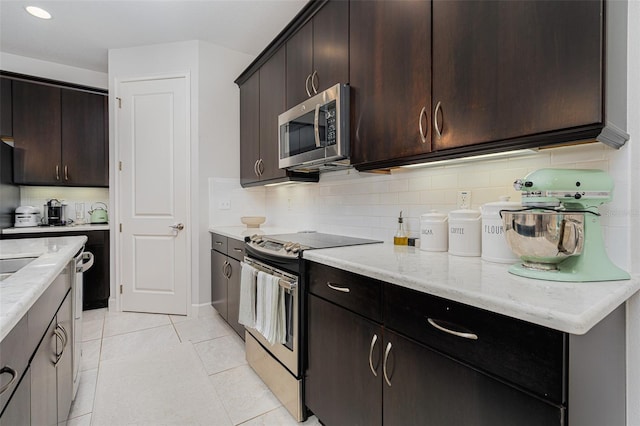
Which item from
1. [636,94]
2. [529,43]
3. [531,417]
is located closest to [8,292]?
[531,417]

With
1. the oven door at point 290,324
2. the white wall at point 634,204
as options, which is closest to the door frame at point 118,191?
the oven door at point 290,324

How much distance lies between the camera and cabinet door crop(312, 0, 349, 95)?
176cm

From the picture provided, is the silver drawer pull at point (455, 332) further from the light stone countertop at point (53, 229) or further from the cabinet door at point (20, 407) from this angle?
the light stone countertop at point (53, 229)

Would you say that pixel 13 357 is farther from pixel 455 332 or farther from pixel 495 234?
pixel 495 234

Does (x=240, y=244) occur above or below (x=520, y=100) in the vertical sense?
below

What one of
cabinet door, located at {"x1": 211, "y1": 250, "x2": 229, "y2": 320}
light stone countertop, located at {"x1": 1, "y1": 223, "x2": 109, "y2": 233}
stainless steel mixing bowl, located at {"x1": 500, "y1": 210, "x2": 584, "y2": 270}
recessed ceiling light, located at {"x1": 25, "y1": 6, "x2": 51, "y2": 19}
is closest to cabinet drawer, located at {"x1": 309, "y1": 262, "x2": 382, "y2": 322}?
stainless steel mixing bowl, located at {"x1": 500, "y1": 210, "x2": 584, "y2": 270}

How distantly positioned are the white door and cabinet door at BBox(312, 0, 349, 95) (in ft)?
5.84

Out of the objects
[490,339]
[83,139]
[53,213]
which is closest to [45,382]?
[490,339]

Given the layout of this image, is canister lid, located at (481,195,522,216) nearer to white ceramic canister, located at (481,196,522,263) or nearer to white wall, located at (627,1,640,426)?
white ceramic canister, located at (481,196,522,263)

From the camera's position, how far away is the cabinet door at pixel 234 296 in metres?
2.46

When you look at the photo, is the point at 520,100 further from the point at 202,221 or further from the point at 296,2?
the point at 202,221

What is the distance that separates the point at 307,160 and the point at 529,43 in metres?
1.28

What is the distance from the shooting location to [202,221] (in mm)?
3191

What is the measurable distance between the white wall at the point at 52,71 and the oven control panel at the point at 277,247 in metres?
3.34
